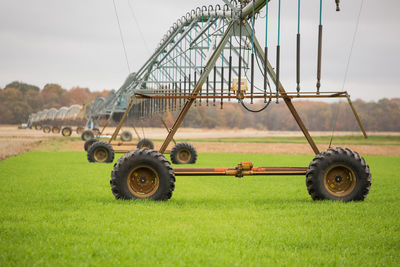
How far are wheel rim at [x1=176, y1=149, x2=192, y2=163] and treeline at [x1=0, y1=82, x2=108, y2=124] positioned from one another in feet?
270

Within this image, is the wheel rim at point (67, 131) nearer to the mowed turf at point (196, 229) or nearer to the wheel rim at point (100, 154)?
the wheel rim at point (100, 154)

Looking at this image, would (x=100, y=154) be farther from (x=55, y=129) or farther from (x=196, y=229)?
(x=55, y=129)

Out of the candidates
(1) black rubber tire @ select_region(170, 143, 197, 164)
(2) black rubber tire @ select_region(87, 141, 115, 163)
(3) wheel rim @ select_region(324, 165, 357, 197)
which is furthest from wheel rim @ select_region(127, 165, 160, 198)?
(2) black rubber tire @ select_region(87, 141, 115, 163)

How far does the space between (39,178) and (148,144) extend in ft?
41.5

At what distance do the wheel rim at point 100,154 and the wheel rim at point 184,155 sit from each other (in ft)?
12.1

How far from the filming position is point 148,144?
27.4 metres

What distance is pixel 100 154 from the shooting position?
23172mm

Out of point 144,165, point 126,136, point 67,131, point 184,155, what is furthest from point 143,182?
point 67,131

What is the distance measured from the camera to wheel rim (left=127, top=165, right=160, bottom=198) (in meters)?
10.1

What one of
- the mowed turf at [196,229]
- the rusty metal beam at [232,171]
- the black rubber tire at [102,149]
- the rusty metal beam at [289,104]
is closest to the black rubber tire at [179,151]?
the black rubber tire at [102,149]

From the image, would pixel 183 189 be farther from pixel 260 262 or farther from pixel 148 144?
pixel 148 144

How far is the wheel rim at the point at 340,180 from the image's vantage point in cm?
1034

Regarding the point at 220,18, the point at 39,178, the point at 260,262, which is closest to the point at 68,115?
the point at 220,18

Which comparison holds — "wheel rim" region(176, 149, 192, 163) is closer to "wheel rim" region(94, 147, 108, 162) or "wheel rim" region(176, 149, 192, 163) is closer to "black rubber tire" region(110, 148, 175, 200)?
"wheel rim" region(94, 147, 108, 162)
